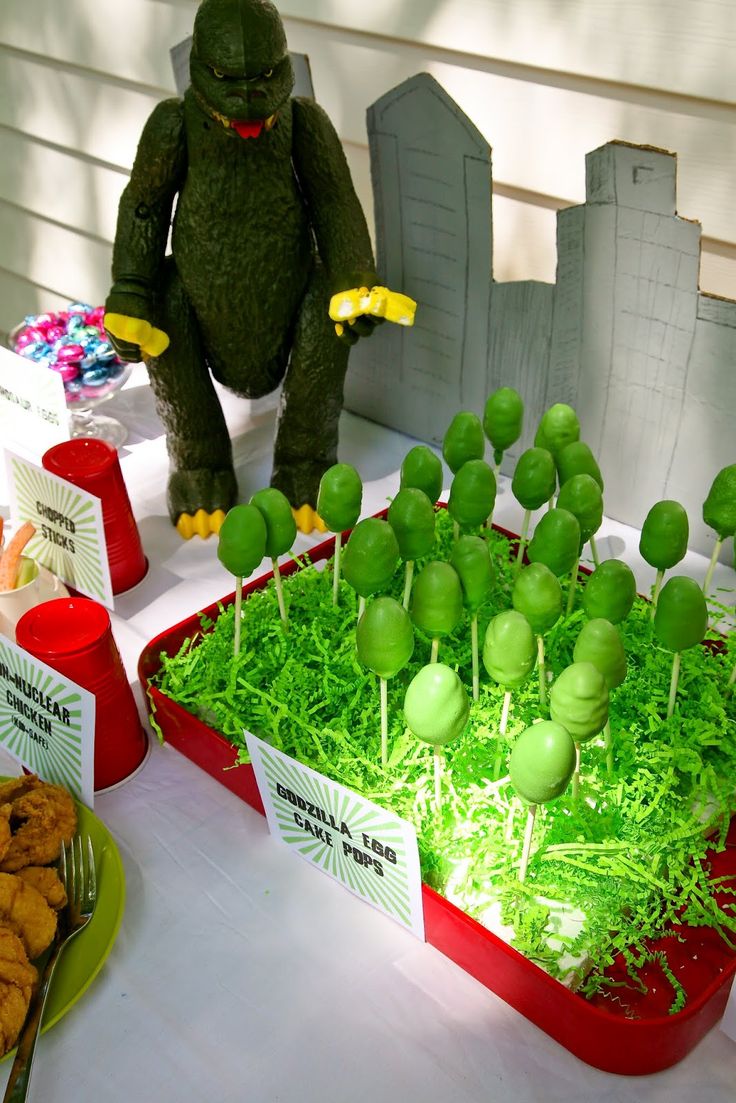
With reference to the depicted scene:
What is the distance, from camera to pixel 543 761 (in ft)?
2.01

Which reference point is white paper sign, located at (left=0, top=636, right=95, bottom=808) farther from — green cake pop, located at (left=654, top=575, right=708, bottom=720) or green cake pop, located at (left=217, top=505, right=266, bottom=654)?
green cake pop, located at (left=654, top=575, right=708, bottom=720)

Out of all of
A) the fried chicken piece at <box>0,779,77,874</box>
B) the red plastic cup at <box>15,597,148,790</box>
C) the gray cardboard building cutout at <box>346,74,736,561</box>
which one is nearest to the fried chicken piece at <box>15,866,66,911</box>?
the fried chicken piece at <box>0,779,77,874</box>

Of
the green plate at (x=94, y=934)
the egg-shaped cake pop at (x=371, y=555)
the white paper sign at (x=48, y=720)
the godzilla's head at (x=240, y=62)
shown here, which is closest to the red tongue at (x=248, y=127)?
the godzilla's head at (x=240, y=62)

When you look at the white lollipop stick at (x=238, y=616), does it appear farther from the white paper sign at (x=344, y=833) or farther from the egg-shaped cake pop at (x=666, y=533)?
the egg-shaped cake pop at (x=666, y=533)

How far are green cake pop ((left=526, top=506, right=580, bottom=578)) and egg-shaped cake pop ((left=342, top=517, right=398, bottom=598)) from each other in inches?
4.6

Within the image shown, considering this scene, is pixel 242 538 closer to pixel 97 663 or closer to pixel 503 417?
pixel 97 663

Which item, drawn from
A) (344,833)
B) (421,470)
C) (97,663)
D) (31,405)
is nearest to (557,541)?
(421,470)

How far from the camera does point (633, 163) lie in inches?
39.0

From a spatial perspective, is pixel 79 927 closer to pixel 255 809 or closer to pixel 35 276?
pixel 255 809

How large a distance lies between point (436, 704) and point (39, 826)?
32 cm

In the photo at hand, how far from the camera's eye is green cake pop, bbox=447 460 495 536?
2.87 feet

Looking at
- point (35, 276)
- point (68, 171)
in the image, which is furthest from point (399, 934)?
point (35, 276)

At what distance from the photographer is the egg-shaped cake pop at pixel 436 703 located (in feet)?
2.18

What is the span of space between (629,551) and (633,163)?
420 millimetres
